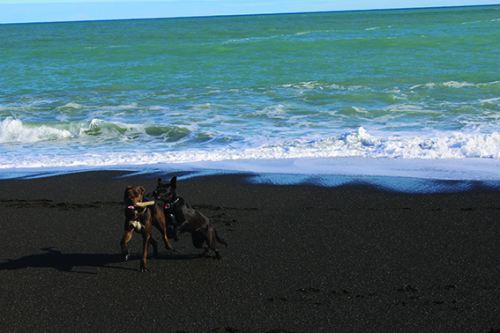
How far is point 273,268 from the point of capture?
432cm

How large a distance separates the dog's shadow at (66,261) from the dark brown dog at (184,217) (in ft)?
1.16

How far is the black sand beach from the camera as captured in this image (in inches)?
138

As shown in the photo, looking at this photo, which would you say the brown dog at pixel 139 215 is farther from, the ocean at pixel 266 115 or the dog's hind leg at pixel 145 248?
the ocean at pixel 266 115

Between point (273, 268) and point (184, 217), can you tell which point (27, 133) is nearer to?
point (184, 217)

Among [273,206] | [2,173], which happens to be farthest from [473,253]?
[2,173]

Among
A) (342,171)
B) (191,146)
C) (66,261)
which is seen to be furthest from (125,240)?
(191,146)

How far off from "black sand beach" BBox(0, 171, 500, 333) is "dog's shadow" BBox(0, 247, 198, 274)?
0.06ft

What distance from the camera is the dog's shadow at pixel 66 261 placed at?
4.40m

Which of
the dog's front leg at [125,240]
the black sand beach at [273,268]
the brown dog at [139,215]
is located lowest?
the black sand beach at [273,268]

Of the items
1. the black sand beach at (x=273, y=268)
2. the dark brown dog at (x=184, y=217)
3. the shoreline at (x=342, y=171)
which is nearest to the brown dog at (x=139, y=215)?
the dark brown dog at (x=184, y=217)

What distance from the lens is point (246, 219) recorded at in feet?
18.5

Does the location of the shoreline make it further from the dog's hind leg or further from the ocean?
the dog's hind leg

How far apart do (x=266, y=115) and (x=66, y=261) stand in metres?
9.41

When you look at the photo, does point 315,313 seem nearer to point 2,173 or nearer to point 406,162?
point 406,162
